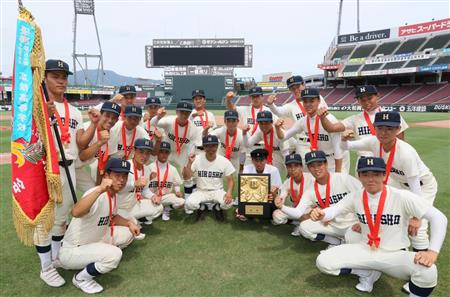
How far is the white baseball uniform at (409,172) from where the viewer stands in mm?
4215

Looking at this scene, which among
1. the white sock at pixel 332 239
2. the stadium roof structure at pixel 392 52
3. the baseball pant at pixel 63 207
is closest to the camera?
the baseball pant at pixel 63 207

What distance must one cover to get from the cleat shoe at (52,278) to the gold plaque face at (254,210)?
3.18 m

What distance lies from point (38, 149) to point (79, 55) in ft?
275

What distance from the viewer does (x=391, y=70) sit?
49250 mm

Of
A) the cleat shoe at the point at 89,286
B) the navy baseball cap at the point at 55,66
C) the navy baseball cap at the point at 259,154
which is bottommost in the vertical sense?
the cleat shoe at the point at 89,286

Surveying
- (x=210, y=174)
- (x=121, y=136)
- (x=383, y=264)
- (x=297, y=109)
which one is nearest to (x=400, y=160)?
(x=383, y=264)

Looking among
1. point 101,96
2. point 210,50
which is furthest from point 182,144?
point 101,96

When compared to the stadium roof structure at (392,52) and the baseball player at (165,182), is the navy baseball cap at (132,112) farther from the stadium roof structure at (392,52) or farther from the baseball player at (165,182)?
the stadium roof structure at (392,52)

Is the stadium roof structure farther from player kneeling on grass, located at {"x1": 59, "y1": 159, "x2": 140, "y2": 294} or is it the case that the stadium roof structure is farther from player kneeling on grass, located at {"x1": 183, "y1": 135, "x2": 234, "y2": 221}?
player kneeling on grass, located at {"x1": 59, "y1": 159, "x2": 140, "y2": 294}

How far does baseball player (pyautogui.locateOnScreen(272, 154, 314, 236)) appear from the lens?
5.46m

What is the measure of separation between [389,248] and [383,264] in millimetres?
225

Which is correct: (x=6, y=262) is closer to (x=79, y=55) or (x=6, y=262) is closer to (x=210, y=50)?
(x=210, y=50)

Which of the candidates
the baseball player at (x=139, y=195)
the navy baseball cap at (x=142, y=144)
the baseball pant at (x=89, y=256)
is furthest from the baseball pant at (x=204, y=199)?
→ the baseball pant at (x=89, y=256)

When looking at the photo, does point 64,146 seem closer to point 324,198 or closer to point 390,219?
point 324,198
